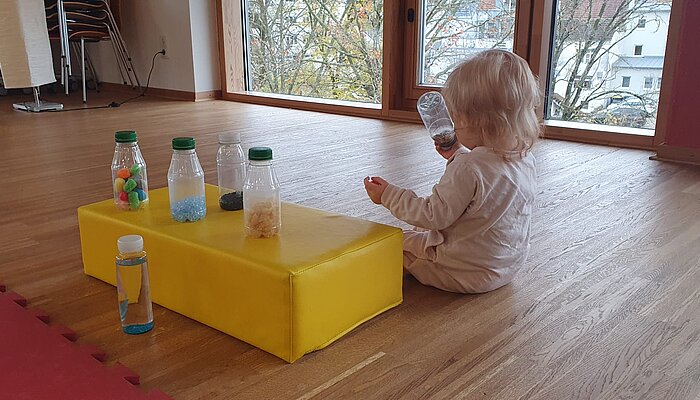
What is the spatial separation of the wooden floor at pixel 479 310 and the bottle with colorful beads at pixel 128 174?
0.20m

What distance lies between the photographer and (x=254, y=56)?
17.1ft

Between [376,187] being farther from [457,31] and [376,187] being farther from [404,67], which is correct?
[404,67]

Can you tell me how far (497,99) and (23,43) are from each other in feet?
12.3

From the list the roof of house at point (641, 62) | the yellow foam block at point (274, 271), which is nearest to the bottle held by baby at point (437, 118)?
the yellow foam block at point (274, 271)

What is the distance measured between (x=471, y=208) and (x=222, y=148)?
58cm

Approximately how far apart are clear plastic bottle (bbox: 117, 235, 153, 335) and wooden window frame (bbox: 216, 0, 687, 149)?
2.55m

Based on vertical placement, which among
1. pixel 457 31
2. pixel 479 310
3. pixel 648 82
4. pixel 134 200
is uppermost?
pixel 457 31

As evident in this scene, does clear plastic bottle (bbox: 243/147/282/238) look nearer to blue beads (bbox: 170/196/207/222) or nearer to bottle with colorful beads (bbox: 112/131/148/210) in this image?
blue beads (bbox: 170/196/207/222)

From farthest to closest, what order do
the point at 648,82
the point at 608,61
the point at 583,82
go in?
the point at 583,82 < the point at 608,61 < the point at 648,82

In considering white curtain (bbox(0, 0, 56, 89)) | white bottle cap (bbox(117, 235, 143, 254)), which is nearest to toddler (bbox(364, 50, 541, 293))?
white bottle cap (bbox(117, 235, 143, 254))

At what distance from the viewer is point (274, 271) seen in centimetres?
113

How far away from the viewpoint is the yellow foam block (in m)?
1.15

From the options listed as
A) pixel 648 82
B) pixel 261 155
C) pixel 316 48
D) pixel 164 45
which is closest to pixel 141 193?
pixel 261 155

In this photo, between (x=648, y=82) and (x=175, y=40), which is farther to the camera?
(x=175, y=40)
